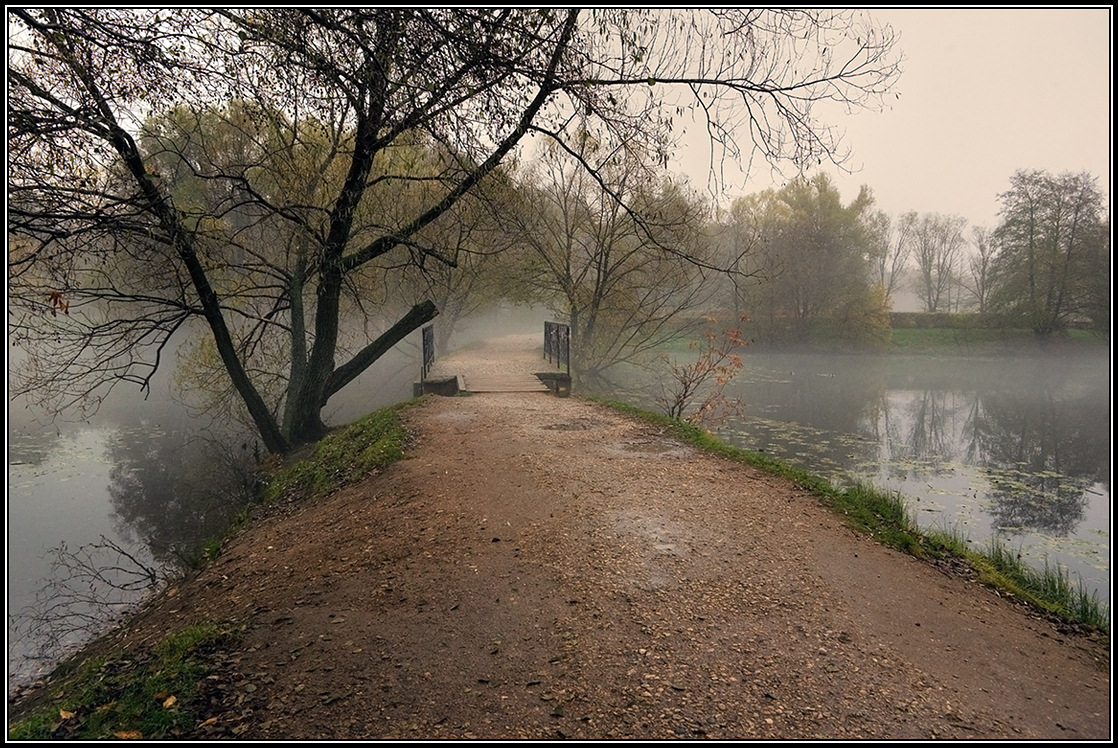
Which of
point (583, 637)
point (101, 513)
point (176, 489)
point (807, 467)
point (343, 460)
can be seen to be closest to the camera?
point (583, 637)

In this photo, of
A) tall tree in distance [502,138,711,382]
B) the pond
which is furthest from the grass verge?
tall tree in distance [502,138,711,382]

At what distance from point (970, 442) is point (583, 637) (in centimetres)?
1504

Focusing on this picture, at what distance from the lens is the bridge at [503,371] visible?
1309 centimetres

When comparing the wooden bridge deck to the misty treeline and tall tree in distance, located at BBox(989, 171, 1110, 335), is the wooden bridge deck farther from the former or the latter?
tall tree in distance, located at BBox(989, 171, 1110, 335)

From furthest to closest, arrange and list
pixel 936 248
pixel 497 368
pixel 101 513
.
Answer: pixel 936 248 < pixel 497 368 < pixel 101 513

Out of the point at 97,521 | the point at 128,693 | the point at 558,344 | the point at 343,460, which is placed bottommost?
the point at 97,521

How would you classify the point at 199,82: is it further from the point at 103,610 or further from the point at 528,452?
the point at 103,610

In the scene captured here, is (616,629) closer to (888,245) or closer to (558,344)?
(558,344)

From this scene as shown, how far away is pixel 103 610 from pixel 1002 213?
1578 inches

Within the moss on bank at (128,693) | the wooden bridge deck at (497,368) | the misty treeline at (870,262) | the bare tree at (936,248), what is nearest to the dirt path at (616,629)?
the moss on bank at (128,693)

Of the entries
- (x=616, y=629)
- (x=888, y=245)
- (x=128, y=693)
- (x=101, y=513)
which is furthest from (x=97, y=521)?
(x=888, y=245)

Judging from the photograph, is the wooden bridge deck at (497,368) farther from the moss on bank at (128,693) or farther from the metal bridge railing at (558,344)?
the moss on bank at (128,693)

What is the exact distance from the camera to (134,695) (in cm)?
305

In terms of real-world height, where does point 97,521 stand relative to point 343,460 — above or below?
below
